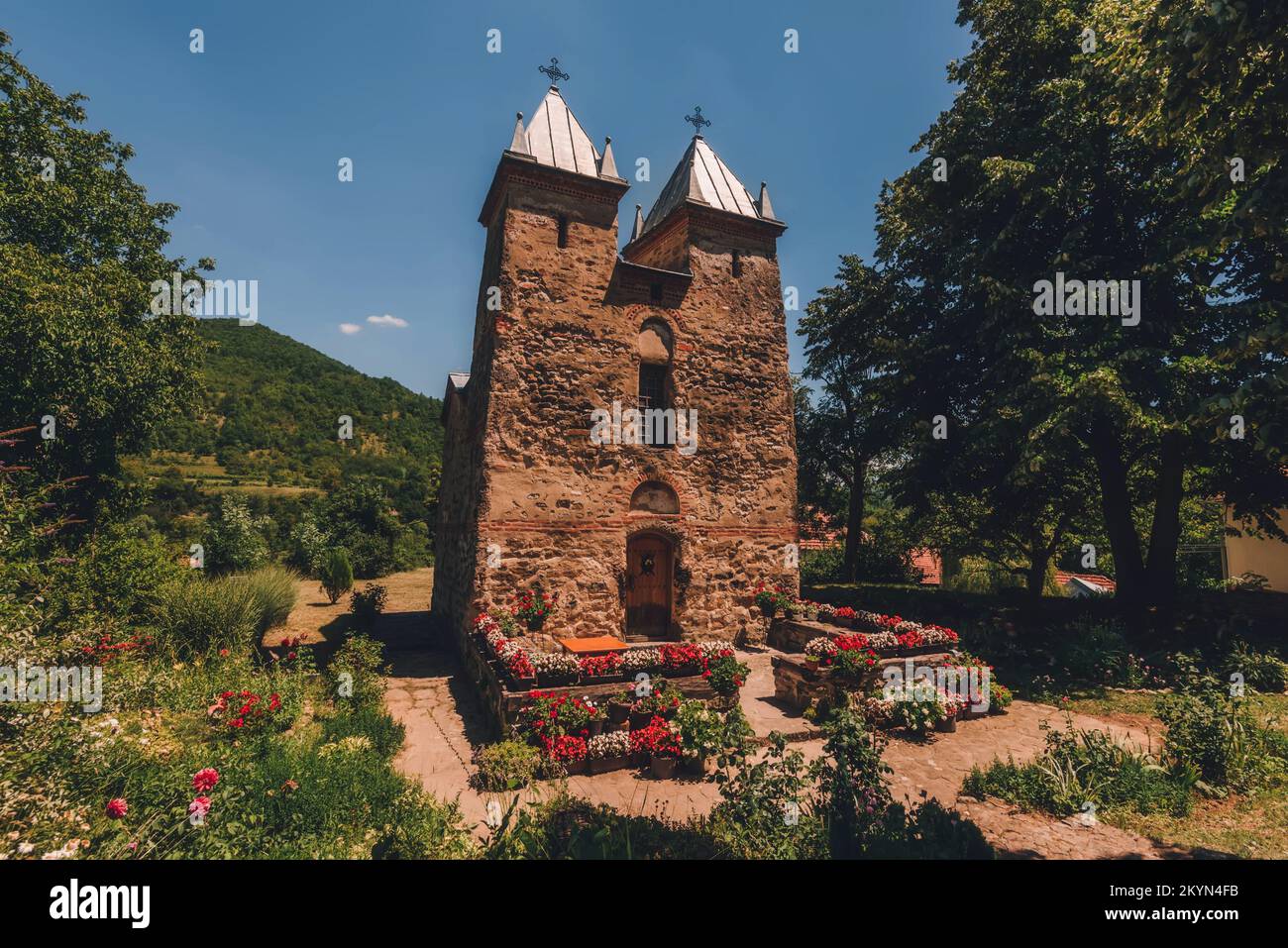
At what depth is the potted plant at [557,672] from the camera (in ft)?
27.1

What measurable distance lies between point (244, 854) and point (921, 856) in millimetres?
5783

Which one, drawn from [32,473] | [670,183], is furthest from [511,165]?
[32,473]

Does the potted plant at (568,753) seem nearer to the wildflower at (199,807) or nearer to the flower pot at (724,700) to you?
the flower pot at (724,700)

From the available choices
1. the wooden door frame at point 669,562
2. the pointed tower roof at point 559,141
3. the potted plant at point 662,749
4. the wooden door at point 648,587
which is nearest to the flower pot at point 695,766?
the potted plant at point 662,749

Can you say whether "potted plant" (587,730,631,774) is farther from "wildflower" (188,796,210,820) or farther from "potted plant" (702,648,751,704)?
"wildflower" (188,796,210,820)

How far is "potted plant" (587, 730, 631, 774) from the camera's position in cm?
739

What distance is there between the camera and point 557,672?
8266 millimetres

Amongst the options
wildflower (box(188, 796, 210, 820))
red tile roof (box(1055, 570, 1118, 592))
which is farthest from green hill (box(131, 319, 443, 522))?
red tile roof (box(1055, 570, 1118, 592))

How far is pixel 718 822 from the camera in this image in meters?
5.56

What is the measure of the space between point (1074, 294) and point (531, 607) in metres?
14.2

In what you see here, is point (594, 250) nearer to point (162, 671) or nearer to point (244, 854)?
point (162, 671)

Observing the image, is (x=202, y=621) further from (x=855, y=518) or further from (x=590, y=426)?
(x=855, y=518)

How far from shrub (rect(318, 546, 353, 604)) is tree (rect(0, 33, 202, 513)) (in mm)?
7247

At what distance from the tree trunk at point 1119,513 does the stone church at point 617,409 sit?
7713 mm
